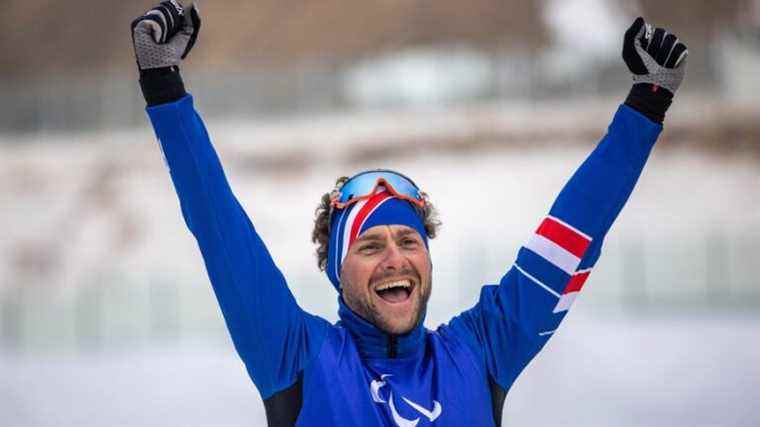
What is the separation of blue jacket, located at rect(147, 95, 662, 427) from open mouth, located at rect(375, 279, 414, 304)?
0.23ft

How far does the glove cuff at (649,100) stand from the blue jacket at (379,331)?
0.08 feet

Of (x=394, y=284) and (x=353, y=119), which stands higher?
(x=353, y=119)

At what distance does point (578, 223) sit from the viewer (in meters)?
2.12

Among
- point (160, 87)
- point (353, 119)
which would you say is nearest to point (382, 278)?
point (160, 87)

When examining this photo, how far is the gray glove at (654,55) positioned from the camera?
7.07 feet

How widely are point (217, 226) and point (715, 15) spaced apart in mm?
17428

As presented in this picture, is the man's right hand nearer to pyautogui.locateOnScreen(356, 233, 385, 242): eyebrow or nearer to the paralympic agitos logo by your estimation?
pyautogui.locateOnScreen(356, 233, 385, 242): eyebrow

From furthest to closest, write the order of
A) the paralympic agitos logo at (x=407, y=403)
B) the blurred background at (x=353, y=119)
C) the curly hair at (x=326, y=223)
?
the blurred background at (x=353, y=119)
the curly hair at (x=326, y=223)
the paralympic agitos logo at (x=407, y=403)

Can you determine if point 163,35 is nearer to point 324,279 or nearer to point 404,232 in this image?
point 404,232

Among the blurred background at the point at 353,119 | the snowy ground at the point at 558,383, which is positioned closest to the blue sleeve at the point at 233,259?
the snowy ground at the point at 558,383

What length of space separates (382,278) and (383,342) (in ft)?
0.43

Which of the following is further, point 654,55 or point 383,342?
point 654,55

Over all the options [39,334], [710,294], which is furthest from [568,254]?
[39,334]

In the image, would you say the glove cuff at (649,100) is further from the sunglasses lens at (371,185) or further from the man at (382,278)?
the sunglasses lens at (371,185)
